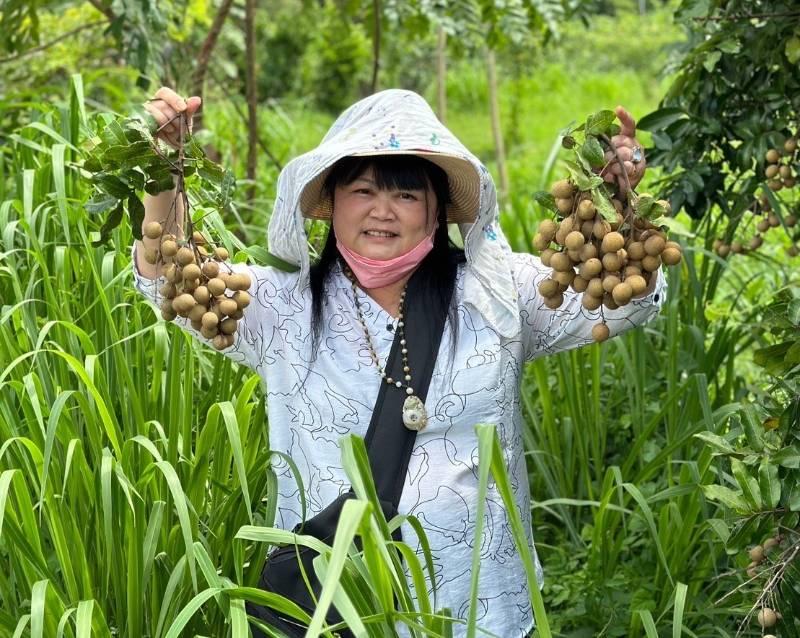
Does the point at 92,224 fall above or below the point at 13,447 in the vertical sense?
above

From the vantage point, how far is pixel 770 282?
13.1 ft

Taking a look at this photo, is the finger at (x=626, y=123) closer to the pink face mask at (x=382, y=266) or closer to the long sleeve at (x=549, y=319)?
the long sleeve at (x=549, y=319)

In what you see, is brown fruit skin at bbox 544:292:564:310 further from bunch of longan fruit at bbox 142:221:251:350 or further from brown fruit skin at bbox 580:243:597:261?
bunch of longan fruit at bbox 142:221:251:350

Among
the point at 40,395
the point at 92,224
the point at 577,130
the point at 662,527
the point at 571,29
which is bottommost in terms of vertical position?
the point at 662,527

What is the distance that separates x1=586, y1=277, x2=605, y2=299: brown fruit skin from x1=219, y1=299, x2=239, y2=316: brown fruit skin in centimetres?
55

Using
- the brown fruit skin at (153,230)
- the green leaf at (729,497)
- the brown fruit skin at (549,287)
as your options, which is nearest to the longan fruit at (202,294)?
the brown fruit skin at (153,230)

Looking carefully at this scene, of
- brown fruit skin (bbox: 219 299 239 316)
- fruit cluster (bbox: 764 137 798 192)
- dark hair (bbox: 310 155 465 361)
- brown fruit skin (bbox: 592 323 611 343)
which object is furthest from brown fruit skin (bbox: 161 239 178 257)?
fruit cluster (bbox: 764 137 798 192)

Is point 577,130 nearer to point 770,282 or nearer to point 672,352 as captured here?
point 672,352

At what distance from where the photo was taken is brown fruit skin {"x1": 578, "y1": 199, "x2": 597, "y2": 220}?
5.47 ft

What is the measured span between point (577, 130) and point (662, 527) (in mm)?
1027

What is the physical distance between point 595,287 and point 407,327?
16.8 inches

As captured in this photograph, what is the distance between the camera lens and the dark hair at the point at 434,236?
2.05 m

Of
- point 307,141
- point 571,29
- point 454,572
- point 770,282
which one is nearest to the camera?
point 454,572

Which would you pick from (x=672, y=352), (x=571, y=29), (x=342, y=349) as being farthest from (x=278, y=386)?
(x=571, y=29)
